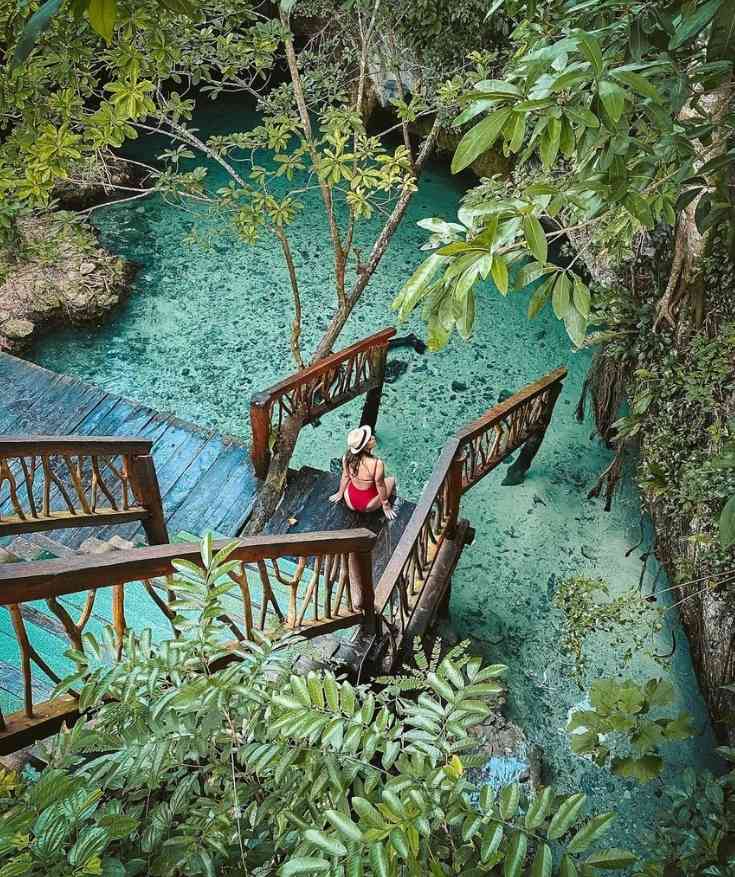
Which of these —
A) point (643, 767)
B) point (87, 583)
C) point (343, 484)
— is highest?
point (87, 583)

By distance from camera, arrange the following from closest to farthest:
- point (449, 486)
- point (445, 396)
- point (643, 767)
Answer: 1. point (643, 767)
2. point (449, 486)
3. point (445, 396)

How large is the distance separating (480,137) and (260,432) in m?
4.12

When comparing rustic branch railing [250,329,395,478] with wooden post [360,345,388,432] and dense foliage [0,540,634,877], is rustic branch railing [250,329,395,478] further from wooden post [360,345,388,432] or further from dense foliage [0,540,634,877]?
dense foliage [0,540,634,877]

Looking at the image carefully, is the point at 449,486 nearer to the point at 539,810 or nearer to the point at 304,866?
the point at 539,810

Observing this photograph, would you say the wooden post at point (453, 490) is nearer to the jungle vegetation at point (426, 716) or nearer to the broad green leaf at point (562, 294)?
the jungle vegetation at point (426, 716)

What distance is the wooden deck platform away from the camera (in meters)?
5.56

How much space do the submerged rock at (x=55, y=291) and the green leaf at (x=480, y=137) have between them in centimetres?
671

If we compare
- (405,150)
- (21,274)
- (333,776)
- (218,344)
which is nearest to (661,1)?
(333,776)

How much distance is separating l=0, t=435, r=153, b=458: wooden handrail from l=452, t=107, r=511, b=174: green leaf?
8.96 feet

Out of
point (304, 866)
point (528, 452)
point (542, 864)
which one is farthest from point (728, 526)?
point (528, 452)

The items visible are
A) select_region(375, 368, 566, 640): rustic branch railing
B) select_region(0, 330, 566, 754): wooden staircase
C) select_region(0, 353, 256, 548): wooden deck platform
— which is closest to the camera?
select_region(0, 330, 566, 754): wooden staircase

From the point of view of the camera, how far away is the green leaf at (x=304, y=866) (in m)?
1.37

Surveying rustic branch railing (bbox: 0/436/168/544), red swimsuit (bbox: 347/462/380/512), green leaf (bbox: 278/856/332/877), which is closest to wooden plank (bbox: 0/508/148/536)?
rustic branch railing (bbox: 0/436/168/544)

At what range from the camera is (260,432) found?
5.47 m
